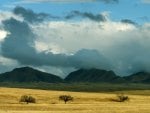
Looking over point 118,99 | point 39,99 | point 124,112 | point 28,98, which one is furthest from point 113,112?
point 118,99

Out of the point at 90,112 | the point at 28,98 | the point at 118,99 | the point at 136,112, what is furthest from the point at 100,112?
the point at 118,99

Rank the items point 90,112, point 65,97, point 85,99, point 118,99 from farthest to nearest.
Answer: point 118,99 < point 85,99 < point 65,97 < point 90,112

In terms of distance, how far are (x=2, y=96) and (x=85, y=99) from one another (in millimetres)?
23458

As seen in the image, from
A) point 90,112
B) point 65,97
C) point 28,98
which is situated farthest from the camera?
point 65,97

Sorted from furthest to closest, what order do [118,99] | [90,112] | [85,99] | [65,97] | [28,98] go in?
[118,99] → [85,99] → [65,97] → [28,98] → [90,112]

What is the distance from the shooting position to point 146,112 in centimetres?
7431

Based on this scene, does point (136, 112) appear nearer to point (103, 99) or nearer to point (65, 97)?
point (65, 97)

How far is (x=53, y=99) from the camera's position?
131375 mm

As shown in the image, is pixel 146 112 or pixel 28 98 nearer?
pixel 146 112

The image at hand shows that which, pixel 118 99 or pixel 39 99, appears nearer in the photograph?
pixel 39 99

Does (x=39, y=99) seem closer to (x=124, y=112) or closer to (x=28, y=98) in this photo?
(x=28, y=98)

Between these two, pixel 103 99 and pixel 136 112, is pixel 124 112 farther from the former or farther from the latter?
pixel 103 99

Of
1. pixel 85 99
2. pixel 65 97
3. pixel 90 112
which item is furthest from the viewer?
pixel 85 99

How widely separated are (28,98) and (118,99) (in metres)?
38.4
